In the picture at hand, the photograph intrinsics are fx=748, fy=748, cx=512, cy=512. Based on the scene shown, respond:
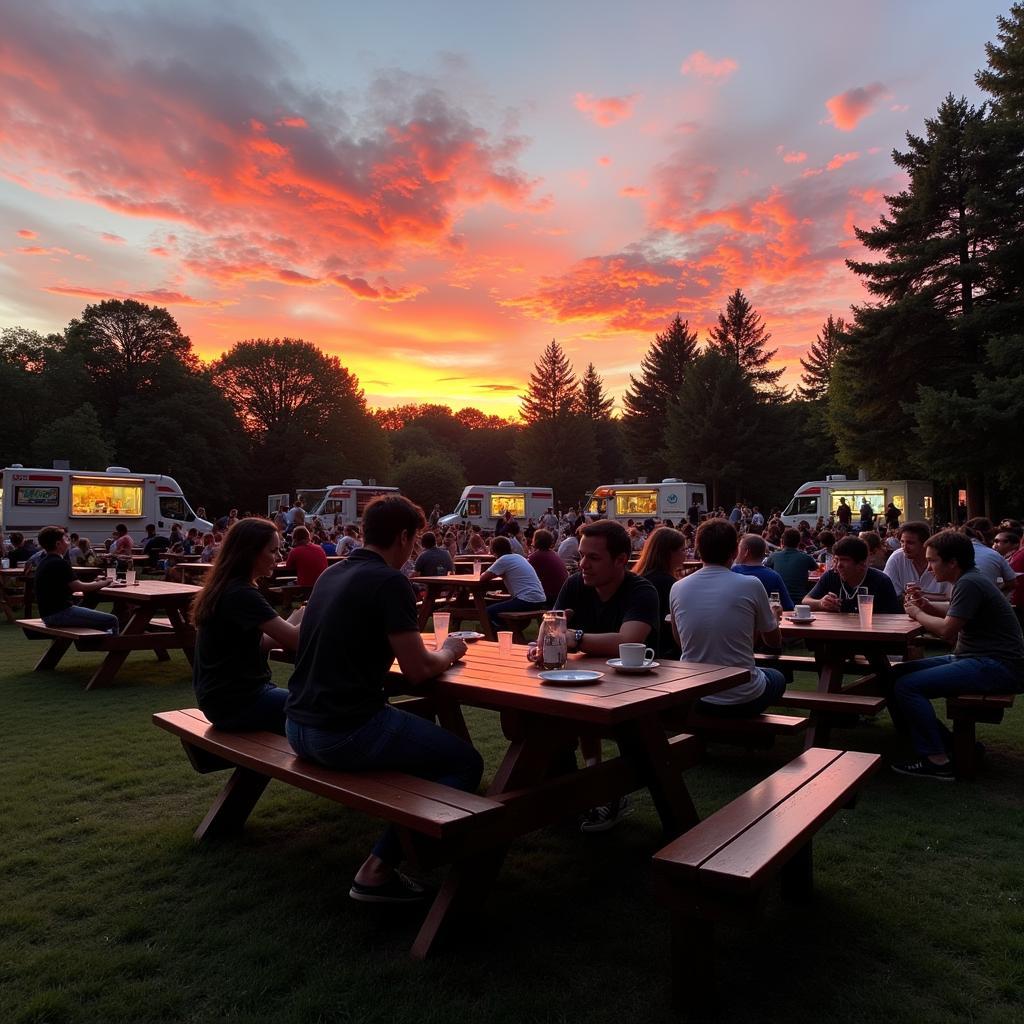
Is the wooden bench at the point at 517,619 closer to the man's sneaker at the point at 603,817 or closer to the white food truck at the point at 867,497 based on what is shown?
the man's sneaker at the point at 603,817

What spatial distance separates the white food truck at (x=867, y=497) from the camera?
27375 mm

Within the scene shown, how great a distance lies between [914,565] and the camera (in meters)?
7.13

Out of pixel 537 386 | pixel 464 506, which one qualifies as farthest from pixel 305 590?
pixel 537 386

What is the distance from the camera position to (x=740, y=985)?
248cm

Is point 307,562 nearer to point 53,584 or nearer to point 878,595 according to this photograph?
point 53,584

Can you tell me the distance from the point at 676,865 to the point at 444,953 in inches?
40.1

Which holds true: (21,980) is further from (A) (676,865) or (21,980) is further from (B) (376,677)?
(A) (676,865)

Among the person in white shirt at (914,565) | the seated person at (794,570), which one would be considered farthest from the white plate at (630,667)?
the seated person at (794,570)

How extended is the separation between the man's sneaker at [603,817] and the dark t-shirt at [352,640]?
1520mm

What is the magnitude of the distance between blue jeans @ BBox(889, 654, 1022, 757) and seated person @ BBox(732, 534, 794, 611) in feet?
4.36

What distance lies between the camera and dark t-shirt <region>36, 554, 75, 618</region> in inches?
313

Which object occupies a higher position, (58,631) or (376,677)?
(376,677)

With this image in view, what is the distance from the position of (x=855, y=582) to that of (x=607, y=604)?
3.03 meters

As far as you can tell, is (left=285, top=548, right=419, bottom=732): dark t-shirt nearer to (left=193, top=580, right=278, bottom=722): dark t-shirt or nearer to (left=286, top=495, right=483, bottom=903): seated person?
(left=286, top=495, right=483, bottom=903): seated person
